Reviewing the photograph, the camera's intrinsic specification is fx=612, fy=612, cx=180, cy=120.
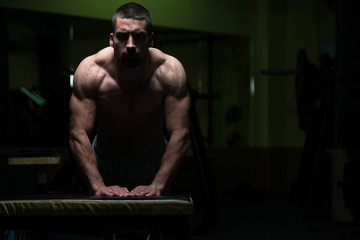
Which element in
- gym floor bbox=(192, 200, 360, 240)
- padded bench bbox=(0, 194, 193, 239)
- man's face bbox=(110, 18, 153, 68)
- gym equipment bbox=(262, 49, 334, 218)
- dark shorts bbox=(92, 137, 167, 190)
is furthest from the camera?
gym equipment bbox=(262, 49, 334, 218)

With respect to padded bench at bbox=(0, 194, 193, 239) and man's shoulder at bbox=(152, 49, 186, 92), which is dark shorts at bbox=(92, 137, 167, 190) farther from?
padded bench at bbox=(0, 194, 193, 239)

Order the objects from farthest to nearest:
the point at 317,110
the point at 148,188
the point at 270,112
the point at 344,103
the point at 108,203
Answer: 1. the point at 270,112
2. the point at 317,110
3. the point at 344,103
4. the point at 148,188
5. the point at 108,203

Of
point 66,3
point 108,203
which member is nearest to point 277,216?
point 66,3

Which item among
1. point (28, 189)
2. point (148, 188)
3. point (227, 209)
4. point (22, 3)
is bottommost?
point (227, 209)

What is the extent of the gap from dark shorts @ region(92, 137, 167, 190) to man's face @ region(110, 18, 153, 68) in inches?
23.4

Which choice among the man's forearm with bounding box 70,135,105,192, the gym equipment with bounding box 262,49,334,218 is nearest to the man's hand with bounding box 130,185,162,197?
the man's forearm with bounding box 70,135,105,192

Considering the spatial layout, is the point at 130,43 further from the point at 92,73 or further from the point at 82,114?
the point at 82,114

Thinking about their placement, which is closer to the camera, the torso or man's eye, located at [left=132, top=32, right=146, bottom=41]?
man's eye, located at [left=132, top=32, right=146, bottom=41]

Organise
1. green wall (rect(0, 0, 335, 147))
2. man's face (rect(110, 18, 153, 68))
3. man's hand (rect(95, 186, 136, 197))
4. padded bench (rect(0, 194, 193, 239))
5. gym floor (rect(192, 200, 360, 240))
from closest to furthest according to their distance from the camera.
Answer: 1. padded bench (rect(0, 194, 193, 239))
2. man's hand (rect(95, 186, 136, 197))
3. man's face (rect(110, 18, 153, 68))
4. gym floor (rect(192, 200, 360, 240))
5. green wall (rect(0, 0, 335, 147))

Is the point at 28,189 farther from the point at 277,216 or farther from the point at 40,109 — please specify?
the point at 277,216

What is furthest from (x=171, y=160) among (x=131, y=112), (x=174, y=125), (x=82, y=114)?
(x=82, y=114)

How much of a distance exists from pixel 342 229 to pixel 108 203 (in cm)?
320

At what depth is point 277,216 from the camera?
549 cm

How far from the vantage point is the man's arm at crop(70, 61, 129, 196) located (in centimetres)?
254
